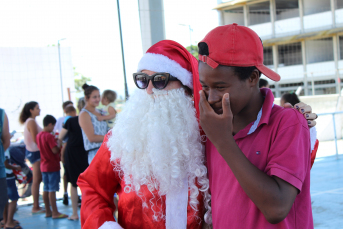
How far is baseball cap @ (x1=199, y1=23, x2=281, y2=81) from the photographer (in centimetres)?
114

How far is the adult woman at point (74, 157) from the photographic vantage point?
16.2ft

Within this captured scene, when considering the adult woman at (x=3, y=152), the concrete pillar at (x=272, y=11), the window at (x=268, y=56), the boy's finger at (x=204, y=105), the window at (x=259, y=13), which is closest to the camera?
the boy's finger at (x=204, y=105)

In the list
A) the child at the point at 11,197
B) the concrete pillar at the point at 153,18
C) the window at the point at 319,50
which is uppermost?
the window at the point at 319,50

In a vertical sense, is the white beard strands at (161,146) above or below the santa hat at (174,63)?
below

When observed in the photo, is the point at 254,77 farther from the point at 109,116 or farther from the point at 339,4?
the point at 339,4

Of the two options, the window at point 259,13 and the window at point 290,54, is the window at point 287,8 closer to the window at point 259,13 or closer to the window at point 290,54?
the window at point 259,13

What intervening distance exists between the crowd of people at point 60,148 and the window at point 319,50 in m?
17.5

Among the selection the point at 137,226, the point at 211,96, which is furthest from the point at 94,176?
the point at 211,96

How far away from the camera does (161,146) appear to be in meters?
1.52

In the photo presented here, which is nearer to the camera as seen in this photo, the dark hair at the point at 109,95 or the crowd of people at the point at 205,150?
the crowd of people at the point at 205,150

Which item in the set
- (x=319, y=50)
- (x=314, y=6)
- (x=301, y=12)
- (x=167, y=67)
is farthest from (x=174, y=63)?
(x=319, y=50)

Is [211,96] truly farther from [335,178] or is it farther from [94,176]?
[335,178]

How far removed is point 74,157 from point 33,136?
947mm

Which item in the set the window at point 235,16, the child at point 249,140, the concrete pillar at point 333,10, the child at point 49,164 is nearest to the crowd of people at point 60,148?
the child at point 49,164
